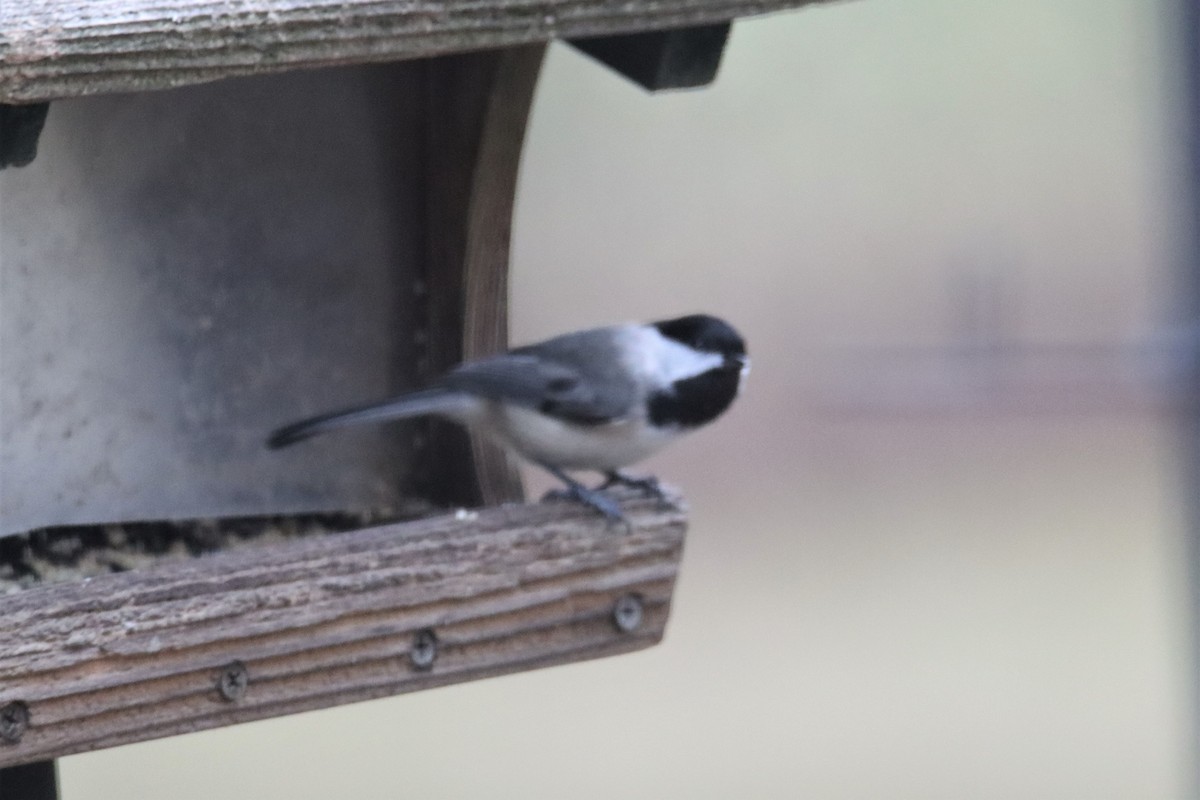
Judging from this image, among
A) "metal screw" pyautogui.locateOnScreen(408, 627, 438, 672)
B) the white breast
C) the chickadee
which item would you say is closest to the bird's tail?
the chickadee

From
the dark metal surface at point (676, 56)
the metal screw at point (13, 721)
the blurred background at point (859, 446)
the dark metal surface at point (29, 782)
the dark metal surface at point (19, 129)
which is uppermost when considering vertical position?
the dark metal surface at point (19, 129)

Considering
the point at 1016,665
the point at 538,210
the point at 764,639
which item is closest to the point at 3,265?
the point at 538,210

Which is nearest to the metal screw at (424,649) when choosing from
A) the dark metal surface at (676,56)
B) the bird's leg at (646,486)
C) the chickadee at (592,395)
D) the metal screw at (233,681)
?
the metal screw at (233,681)

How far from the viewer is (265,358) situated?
294 centimetres

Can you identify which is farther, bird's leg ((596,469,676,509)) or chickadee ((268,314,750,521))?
chickadee ((268,314,750,521))

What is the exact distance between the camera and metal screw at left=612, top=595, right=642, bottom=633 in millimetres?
2408

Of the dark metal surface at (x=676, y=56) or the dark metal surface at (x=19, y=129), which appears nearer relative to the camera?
the dark metal surface at (x=19, y=129)

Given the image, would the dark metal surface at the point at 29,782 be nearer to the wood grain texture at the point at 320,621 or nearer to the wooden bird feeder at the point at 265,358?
the wooden bird feeder at the point at 265,358

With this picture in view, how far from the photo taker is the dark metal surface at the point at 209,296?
2639mm

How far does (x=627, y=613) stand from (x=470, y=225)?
79cm

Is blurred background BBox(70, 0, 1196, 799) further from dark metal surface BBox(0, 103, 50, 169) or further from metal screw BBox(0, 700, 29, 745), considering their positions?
metal screw BBox(0, 700, 29, 745)

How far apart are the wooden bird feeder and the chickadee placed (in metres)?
0.10

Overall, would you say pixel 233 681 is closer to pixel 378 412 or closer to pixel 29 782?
pixel 29 782

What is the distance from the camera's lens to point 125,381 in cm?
277
